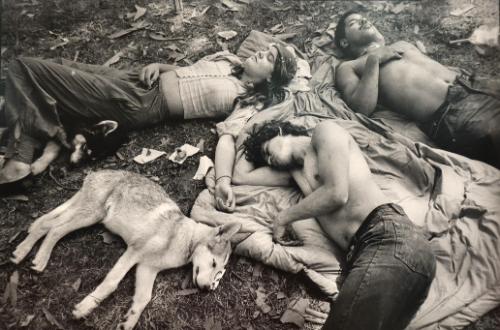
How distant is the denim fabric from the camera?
7.52 ft

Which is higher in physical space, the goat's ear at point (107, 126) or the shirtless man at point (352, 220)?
the shirtless man at point (352, 220)

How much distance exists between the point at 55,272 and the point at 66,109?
103 cm

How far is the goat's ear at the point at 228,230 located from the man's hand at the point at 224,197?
0.17 meters

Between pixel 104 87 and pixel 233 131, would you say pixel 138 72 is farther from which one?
pixel 233 131

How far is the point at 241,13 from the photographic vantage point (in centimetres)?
309

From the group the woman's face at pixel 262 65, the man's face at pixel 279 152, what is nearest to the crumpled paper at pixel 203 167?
the man's face at pixel 279 152

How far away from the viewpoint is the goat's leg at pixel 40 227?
2016mm

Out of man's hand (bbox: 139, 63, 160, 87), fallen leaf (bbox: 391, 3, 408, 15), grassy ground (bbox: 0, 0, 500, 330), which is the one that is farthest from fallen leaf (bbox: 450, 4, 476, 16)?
man's hand (bbox: 139, 63, 160, 87)

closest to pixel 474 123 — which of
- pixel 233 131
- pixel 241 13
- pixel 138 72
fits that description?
pixel 233 131

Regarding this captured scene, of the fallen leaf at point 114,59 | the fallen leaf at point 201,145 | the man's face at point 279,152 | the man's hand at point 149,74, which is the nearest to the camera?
the man's face at point 279,152

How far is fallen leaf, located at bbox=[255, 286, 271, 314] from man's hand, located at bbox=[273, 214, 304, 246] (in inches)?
10.2

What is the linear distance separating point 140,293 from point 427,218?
146 cm

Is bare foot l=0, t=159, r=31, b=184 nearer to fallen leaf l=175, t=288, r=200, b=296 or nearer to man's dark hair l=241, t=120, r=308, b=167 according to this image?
fallen leaf l=175, t=288, r=200, b=296

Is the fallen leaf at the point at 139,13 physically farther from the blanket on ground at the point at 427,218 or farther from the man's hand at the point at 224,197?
the man's hand at the point at 224,197
